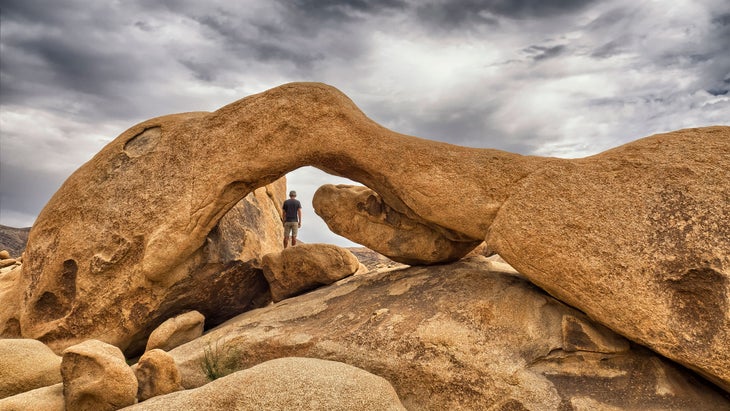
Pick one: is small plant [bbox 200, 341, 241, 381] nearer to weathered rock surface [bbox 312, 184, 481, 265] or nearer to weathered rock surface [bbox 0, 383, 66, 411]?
weathered rock surface [bbox 0, 383, 66, 411]

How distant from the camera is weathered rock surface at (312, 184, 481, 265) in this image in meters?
8.60

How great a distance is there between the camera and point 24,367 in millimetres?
6328

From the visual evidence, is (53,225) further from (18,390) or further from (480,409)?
(480,409)

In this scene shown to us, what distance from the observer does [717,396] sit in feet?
20.6

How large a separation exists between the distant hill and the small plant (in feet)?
107

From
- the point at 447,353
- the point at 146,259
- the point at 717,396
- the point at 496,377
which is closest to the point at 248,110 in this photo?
the point at 146,259

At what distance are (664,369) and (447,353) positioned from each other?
2.68 m

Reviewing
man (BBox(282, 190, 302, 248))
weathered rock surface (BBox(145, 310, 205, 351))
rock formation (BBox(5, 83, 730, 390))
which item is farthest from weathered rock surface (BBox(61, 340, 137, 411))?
man (BBox(282, 190, 302, 248))

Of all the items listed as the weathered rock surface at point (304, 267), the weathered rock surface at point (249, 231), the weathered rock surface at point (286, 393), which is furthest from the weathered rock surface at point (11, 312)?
the weathered rock surface at point (286, 393)

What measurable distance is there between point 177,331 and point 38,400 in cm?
303

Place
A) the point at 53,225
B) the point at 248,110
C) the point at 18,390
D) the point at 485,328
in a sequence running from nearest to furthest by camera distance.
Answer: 1. the point at 18,390
2. the point at 485,328
3. the point at 248,110
4. the point at 53,225

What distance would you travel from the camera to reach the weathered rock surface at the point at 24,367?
617 centimetres

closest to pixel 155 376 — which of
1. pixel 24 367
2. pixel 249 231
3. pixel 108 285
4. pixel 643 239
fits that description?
pixel 24 367

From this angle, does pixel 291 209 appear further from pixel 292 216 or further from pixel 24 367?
pixel 24 367
